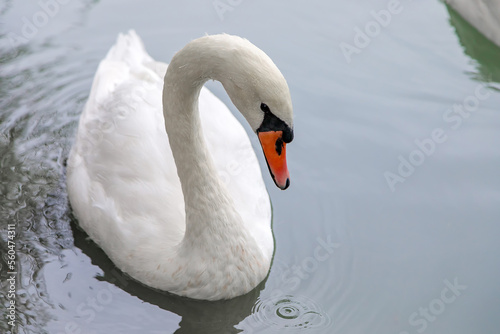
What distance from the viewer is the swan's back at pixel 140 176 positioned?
488 centimetres

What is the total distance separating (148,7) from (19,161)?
9.54ft

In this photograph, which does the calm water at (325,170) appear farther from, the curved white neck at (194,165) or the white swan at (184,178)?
the curved white neck at (194,165)

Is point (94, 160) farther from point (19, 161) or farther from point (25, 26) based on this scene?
point (25, 26)

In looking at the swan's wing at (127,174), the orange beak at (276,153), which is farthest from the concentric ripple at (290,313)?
the orange beak at (276,153)

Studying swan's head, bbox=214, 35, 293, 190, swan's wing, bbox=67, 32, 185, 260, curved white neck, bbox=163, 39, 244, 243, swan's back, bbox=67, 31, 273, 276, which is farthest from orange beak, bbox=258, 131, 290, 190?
swan's wing, bbox=67, 32, 185, 260

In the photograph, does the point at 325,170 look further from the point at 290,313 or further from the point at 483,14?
the point at 483,14

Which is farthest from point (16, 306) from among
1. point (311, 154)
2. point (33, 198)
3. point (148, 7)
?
point (148, 7)

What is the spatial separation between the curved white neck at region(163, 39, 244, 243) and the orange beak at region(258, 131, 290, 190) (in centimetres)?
51

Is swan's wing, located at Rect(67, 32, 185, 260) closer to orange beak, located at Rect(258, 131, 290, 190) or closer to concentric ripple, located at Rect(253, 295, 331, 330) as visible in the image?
concentric ripple, located at Rect(253, 295, 331, 330)

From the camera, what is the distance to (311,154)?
634 cm

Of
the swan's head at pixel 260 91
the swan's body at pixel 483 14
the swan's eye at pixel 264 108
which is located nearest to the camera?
the swan's head at pixel 260 91

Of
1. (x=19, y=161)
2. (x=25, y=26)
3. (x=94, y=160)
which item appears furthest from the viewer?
(x=25, y=26)

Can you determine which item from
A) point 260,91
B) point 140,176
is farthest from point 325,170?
point 260,91

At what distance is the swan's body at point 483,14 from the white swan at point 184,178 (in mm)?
3554
